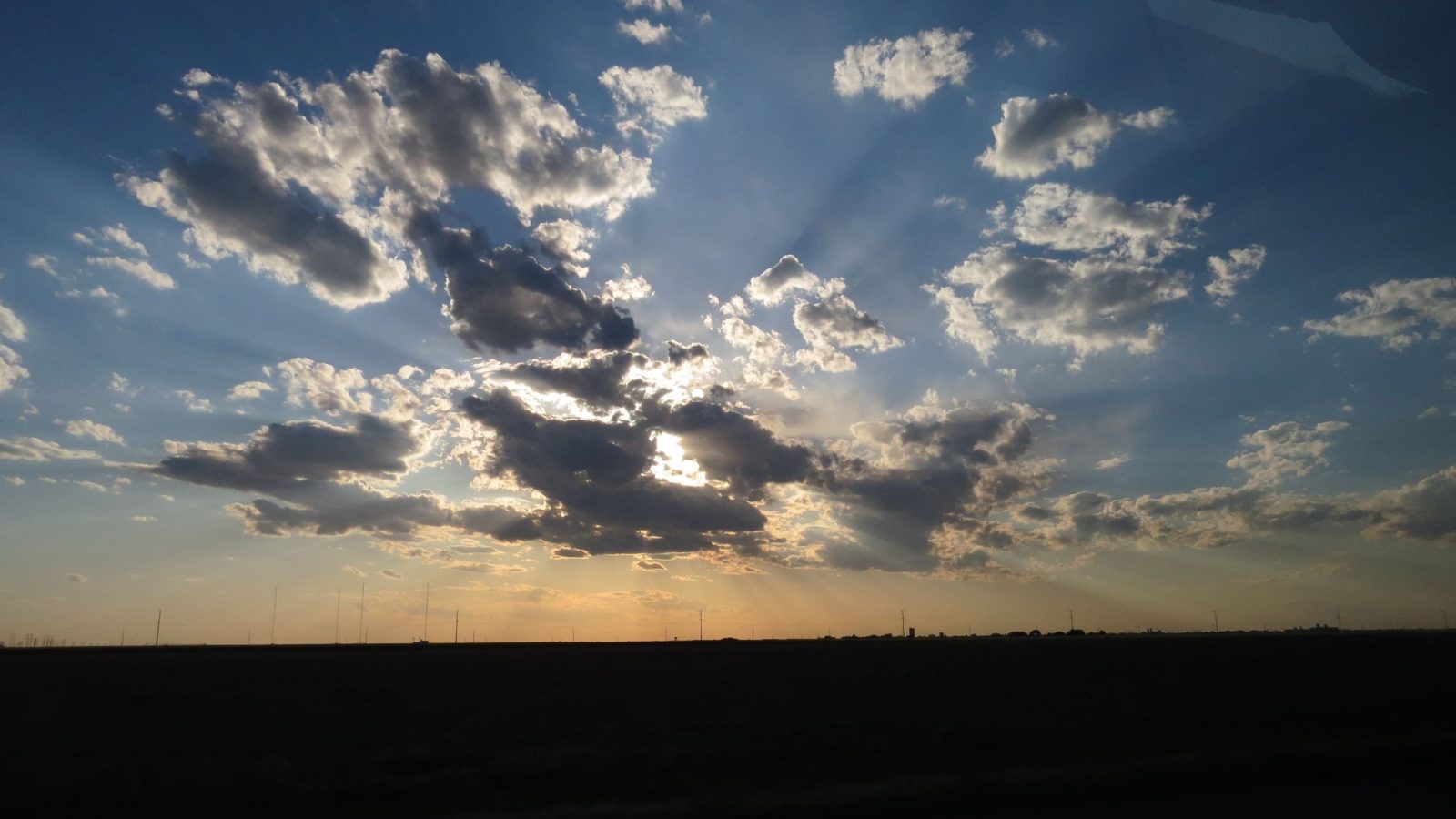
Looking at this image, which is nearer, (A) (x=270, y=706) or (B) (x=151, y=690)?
(A) (x=270, y=706)

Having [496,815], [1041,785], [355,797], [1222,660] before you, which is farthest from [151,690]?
[1222,660]

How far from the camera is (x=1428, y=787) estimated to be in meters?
14.2

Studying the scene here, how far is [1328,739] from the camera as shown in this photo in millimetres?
20438

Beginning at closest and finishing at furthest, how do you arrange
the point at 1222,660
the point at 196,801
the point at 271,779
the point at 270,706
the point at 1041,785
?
the point at 1041,785
the point at 196,801
the point at 271,779
the point at 270,706
the point at 1222,660

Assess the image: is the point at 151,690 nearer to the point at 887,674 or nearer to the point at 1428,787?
the point at 887,674

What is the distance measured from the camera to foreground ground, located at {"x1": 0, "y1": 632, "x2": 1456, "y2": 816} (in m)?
15.2

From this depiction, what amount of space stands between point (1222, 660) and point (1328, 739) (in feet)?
163

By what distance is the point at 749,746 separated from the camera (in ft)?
75.9

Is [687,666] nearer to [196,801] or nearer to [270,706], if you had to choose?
[270,706]

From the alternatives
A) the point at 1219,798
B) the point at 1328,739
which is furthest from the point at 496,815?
the point at 1328,739

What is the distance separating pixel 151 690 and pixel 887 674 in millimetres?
41911

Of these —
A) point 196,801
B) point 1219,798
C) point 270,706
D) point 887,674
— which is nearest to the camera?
point 1219,798

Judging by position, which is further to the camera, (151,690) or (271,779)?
(151,690)

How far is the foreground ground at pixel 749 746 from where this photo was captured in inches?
599
